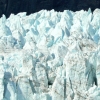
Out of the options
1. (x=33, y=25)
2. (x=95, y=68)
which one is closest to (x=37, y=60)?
(x=95, y=68)

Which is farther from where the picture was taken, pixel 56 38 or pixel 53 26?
pixel 53 26

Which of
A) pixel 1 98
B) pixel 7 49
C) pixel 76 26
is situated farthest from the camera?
pixel 76 26

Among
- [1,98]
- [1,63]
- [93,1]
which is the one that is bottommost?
[1,98]

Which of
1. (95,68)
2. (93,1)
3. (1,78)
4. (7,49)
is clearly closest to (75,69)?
(95,68)

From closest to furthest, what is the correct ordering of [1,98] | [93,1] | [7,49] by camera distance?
[1,98], [7,49], [93,1]

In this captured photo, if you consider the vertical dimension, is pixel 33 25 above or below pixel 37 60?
above

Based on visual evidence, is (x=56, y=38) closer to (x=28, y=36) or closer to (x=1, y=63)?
(x=28, y=36)
